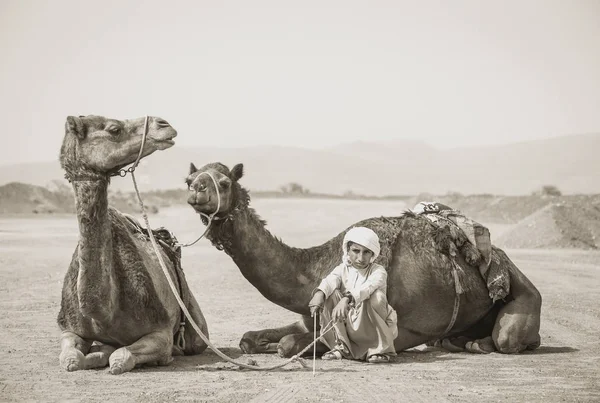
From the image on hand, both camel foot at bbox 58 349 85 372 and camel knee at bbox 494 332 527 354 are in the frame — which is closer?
camel foot at bbox 58 349 85 372

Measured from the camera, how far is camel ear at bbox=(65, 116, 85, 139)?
754 cm

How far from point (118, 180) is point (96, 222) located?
91861mm

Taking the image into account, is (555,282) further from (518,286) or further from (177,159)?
(177,159)

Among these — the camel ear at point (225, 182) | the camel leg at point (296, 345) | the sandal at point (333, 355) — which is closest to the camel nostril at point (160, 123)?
the camel ear at point (225, 182)

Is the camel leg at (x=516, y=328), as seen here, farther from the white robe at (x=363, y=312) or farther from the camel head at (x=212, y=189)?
the camel head at (x=212, y=189)

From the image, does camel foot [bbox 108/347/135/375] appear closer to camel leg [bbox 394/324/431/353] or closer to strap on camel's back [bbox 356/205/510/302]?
camel leg [bbox 394/324/431/353]

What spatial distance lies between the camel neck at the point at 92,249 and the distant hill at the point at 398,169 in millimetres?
83529

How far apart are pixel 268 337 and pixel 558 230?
60.9 feet

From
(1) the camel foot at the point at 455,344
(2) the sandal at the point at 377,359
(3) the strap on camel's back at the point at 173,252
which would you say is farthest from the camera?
(1) the camel foot at the point at 455,344

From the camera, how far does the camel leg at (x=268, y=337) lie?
9.20m

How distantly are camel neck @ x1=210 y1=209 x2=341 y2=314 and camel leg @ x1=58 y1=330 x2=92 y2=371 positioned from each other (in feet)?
5.44

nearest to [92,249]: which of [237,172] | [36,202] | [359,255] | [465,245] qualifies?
[237,172]

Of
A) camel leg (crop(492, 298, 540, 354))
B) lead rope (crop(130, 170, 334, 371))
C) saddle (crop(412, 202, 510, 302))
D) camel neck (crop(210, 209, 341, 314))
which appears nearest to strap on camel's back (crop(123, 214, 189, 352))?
lead rope (crop(130, 170, 334, 371))

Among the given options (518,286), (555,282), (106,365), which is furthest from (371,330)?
(555,282)
